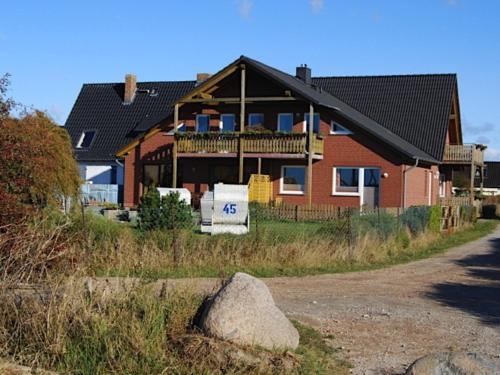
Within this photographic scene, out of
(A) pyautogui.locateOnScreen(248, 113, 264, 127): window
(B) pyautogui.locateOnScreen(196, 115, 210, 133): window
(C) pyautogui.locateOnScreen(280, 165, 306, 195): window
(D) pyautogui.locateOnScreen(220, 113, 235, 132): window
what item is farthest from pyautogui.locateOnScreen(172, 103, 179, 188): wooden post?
(C) pyautogui.locateOnScreen(280, 165, 306, 195): window

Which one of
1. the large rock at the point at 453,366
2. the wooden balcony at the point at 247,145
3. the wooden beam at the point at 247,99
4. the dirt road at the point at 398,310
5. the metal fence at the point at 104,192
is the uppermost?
the wooden beam at the point at 247,99

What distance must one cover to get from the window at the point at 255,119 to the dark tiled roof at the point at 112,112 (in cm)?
900

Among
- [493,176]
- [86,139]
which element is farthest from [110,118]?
[493,176]

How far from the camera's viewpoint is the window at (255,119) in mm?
38688

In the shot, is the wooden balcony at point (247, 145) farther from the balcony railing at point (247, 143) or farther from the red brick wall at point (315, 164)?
the red brick wall at point (315, 164)

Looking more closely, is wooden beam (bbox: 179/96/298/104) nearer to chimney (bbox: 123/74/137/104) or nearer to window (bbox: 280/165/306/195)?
window (bbox: 280/165/306/195)

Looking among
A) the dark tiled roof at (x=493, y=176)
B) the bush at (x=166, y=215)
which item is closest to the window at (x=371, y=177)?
the bush at (x=166, y=215)

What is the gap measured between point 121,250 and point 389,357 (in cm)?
831

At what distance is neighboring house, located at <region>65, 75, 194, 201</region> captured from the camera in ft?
153

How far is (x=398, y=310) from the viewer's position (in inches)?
489

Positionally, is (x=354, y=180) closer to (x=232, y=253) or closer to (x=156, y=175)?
(x=156, y=175)

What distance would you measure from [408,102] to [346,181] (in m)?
7.68

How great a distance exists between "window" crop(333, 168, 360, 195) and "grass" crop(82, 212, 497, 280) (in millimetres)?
16801

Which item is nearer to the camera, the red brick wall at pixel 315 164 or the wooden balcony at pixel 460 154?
the red brick wall at pixel 315 164
